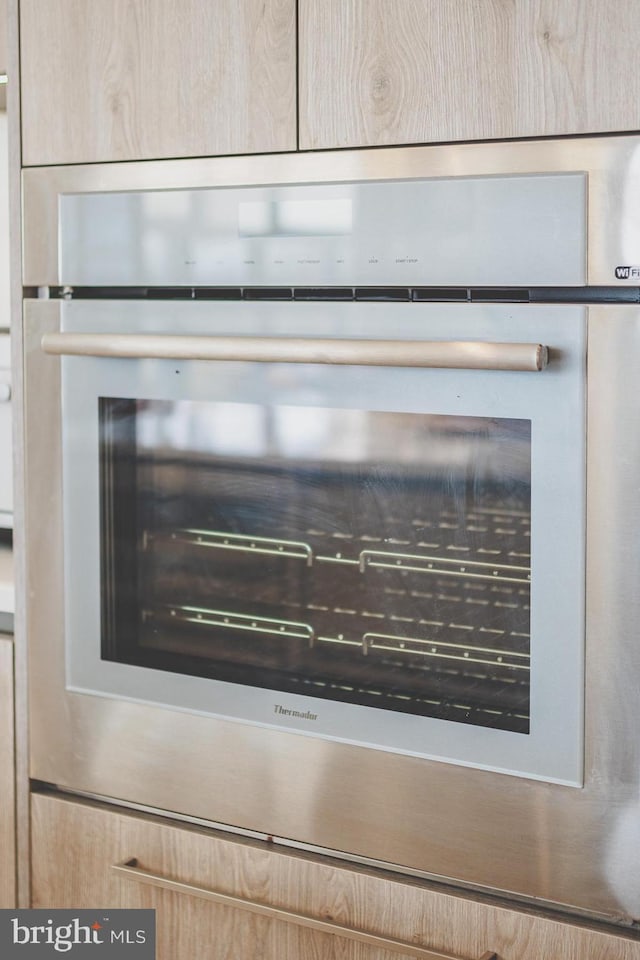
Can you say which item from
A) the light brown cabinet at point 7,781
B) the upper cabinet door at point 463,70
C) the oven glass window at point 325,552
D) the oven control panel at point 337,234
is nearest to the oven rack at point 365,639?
the oven glass window at point 325,552

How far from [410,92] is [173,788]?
905 millimetres

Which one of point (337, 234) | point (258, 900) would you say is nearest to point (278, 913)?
point (258, 900)

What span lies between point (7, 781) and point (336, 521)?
0.67 meters

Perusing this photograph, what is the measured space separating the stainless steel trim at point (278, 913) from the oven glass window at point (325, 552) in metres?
0.27

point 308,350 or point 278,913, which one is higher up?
point 308,350

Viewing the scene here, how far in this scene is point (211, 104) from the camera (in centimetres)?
125

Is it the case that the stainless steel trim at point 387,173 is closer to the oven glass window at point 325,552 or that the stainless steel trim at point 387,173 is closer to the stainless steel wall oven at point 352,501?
the stainless steel wall oven at point 352,501

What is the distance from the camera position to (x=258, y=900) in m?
1.30

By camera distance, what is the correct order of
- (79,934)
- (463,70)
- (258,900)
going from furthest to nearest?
(79,934) < (258,900) < (463,70)

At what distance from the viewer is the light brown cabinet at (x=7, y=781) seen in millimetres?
1485

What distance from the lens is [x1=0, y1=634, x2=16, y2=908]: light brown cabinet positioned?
4.87ft

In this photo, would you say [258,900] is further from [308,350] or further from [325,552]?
[308,350]

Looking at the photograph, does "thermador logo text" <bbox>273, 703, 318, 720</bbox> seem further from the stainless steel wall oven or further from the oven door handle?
the oven door handle

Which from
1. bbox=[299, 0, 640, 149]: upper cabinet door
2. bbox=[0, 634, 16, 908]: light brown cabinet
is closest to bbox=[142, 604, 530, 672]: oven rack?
bbox=[0, 634, 16, 908]: light brown cabinet
